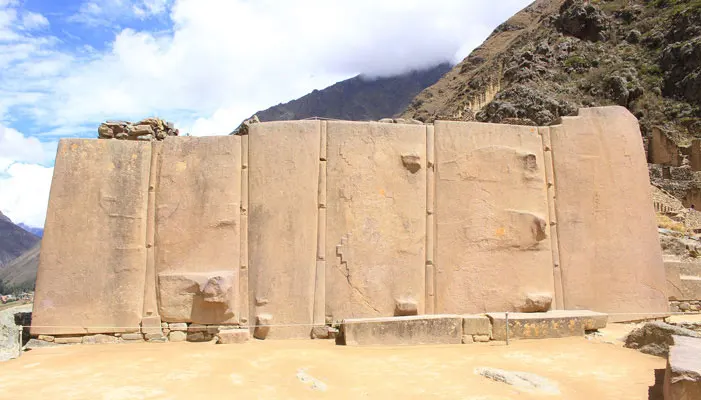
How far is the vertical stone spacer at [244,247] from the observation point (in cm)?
802

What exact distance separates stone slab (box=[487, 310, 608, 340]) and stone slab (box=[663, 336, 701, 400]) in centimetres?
284

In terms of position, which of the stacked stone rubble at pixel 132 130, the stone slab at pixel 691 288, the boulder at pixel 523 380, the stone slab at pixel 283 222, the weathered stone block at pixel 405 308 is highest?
the stacked stone rubble at pixel 132 130

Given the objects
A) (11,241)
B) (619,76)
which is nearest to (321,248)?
(619,76)

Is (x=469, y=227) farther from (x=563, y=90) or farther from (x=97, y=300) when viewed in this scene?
(x=563, y=90)

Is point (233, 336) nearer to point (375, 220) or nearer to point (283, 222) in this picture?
point (283, 222)

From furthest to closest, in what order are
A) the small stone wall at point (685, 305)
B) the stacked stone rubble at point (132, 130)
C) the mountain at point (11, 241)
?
the mountain at point (11, 241), the small stone wall at point (685, 305), the stacked stone rubble at point (132, 130)

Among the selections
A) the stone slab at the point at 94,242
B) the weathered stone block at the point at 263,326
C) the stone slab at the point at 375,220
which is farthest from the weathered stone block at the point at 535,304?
the stone slab at the point at 94,242

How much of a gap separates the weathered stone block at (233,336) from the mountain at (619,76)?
29648 mm

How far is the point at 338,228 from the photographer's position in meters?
8.29

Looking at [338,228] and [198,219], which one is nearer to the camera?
[198,219]

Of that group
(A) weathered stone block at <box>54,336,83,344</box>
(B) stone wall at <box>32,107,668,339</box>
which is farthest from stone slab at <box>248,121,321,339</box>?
(A) weathered stone block at <box>54,336,83,344</box>

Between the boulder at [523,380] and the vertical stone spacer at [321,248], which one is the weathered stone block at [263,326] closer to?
the vertical stone spacer at [321,248]

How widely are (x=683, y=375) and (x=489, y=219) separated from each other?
4.67 m

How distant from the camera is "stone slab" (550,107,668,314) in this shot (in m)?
8.63
